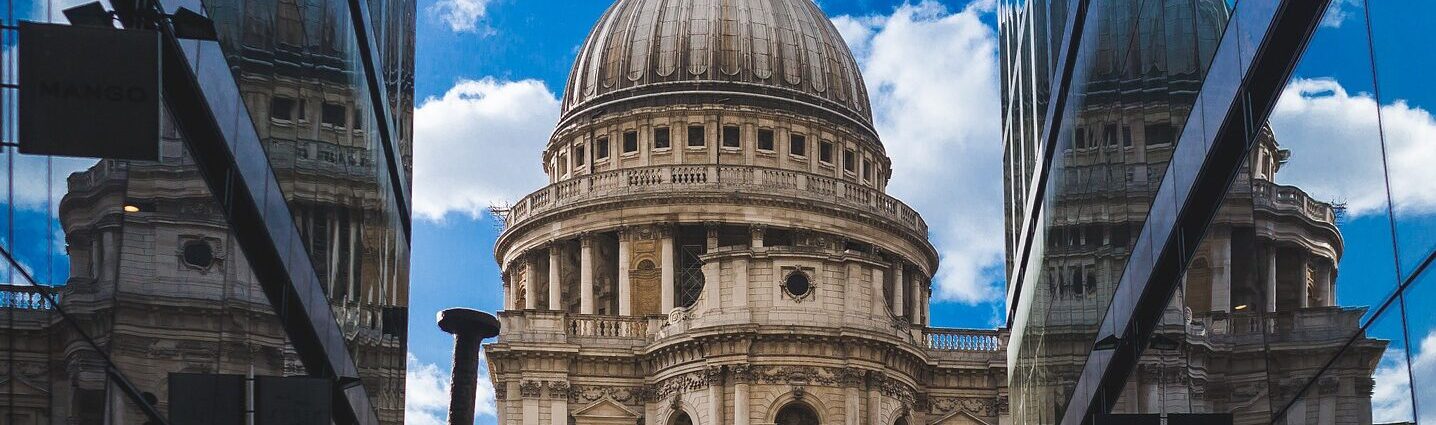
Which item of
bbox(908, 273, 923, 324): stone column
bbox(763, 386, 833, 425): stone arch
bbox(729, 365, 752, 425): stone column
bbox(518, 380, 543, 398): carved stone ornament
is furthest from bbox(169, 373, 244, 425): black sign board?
bbox(908, 273, 923, 324): stone column

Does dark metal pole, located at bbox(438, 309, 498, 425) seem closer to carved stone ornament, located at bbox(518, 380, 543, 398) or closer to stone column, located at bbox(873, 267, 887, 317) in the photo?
carved stone ornament, located at bbox(518, 380, 543, 398)

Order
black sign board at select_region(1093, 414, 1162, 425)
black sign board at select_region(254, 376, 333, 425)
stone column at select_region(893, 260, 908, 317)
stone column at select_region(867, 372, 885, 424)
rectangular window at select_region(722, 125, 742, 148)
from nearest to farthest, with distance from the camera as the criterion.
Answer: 1. black sign board at select_region(254, 376, 333, 425)
2. black sign board at select_region(1093, 414, 1162, 425)
3. stone column at select_region(867, 372, 885, 424)
4. stone column at select_region(893, 260, 908, 317)
5. rectangular window at select_region(722, 125, 742, 148)

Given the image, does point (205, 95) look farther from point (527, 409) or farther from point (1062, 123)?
point (527, 409)

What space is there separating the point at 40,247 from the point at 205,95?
16.6 ft

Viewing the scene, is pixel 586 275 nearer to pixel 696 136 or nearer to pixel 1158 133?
pixel 696 136

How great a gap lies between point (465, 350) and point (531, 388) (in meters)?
32.6

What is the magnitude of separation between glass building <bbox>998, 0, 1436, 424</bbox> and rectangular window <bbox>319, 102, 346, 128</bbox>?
10.1 meters

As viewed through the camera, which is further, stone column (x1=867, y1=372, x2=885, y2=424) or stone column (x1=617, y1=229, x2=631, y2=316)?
stone column (x1=617, y1=229, x2=631, y2=316)

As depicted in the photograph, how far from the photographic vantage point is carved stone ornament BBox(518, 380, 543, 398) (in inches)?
3078

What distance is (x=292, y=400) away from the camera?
26.1 metres

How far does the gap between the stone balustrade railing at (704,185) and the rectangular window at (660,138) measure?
386cm

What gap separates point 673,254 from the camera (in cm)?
8950

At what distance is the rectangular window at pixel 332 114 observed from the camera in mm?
30266

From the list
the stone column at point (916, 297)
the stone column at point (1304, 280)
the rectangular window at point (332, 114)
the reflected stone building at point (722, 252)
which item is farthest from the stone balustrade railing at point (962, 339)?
the stone column at point (1304, 280)
